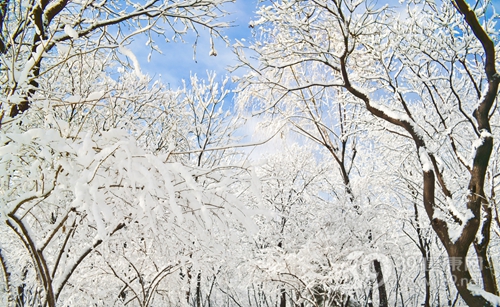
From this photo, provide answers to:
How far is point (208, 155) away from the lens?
1163 centimetres

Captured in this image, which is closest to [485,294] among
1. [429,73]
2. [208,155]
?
[429,73]

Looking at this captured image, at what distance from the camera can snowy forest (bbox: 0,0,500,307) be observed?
1.81 m

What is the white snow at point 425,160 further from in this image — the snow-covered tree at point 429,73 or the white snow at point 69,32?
the white snow at point 69,32

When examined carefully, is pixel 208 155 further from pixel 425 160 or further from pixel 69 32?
pixel 69 32

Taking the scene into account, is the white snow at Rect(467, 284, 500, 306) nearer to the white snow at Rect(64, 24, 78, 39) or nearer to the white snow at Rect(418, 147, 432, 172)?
the white snow at Rect(418, 147, 432, 172)

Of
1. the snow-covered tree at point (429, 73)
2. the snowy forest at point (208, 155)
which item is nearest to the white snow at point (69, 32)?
the snowy forest at point (208, 155)

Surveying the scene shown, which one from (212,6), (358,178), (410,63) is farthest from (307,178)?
(212,6)

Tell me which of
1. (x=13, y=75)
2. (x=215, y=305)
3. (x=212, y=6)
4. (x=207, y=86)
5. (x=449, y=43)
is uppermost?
(x=207, y=86)

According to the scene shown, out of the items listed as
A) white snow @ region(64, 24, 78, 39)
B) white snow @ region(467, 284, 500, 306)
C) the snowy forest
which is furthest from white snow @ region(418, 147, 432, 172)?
white snow @ region(64, 24, 78, 39)

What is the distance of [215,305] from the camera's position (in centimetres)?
2142

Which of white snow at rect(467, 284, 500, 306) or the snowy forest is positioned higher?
the snowy forest

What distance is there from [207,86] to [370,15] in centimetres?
719

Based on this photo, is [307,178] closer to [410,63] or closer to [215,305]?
[410,63]

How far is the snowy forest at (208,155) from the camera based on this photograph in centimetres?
181
